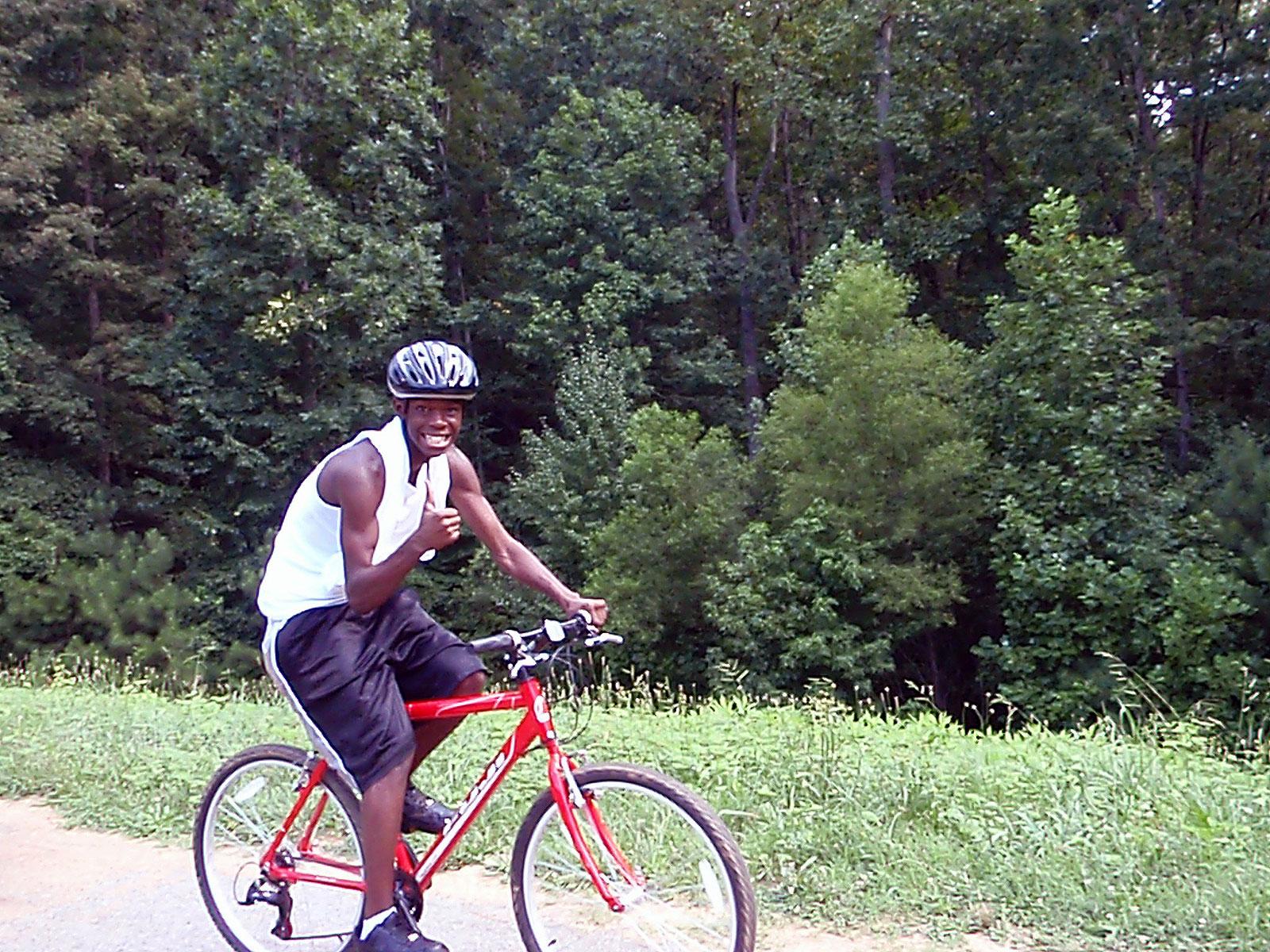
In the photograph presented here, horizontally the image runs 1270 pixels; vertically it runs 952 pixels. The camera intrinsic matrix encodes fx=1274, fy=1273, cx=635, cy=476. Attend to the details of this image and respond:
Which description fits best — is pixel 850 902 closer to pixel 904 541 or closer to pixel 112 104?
pixel 904 541

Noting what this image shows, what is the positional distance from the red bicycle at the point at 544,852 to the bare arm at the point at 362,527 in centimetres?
33

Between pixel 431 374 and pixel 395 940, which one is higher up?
pixel 431 374

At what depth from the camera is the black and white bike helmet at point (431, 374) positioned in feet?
10.8

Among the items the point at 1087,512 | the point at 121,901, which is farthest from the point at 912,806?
the point at 1087,512

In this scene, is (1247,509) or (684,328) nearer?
(1247,509)

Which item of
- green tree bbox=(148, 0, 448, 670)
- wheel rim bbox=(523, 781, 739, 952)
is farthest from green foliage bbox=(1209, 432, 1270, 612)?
wheel rim bbox=(523, 781, 739, 952)

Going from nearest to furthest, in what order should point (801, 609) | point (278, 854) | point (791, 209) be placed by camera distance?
1. point (278, 854)
2. point (801, 609)
3. point (791, 209)

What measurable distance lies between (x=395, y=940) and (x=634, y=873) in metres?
0.66

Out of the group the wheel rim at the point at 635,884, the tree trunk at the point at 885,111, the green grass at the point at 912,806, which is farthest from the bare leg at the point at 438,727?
the tree trunk at the point at 885,111

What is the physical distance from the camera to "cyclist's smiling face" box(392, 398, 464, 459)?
3.31 metres

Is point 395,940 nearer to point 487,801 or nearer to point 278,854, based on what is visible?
point 487,801

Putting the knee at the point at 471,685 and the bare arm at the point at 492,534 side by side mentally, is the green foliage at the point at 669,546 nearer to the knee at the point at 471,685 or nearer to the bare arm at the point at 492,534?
the bare arm at the point at 492,534

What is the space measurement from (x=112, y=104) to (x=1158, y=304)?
1996 cm

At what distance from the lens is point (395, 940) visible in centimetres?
335
